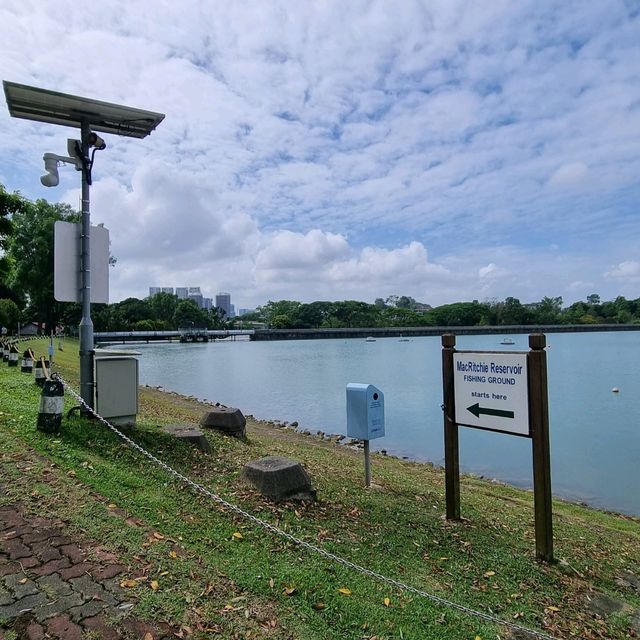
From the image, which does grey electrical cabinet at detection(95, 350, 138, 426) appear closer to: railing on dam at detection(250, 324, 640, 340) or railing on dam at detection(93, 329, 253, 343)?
railing on dam at detection(93, 329, 253, 343)

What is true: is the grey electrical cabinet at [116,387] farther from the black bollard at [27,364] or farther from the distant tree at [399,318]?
the distant tree at [399,318]

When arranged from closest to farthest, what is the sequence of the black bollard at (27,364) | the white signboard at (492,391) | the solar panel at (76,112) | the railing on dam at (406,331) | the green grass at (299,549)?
the green grass at (299,549) → the white signboard at (492,391) → the solar panel at (76,112) → the black bollard at (27,364) → the railing on dam at (406,331)

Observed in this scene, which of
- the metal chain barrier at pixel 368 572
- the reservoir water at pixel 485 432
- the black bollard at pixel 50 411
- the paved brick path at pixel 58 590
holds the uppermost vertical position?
the black bollard at pixel 50 411

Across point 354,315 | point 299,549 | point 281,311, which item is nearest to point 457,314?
point 354,315

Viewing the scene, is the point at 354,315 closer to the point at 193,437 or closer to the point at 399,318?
the point at 399,318

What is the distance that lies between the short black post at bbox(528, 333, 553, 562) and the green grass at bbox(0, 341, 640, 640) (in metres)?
0.23

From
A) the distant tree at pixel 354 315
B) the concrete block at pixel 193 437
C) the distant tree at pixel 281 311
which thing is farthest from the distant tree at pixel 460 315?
the concrete block at pixel 193 437

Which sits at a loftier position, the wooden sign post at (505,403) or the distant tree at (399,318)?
the distant tree at (399,318)

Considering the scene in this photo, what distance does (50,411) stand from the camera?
536cm

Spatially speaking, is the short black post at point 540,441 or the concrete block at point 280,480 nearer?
the short black post at point 540,441

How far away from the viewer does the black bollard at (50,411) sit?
5352 mm

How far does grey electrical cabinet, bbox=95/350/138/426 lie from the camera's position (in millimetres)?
5930

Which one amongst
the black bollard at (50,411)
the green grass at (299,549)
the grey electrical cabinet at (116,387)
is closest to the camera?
the green grass at (299,549)

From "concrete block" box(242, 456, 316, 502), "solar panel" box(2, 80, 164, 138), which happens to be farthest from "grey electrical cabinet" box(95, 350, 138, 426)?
"solar panel" box(2, 80, 164, 138)
